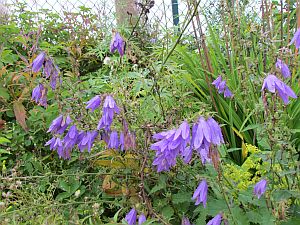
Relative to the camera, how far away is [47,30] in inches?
133

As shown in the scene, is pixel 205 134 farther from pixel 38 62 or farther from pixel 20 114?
pixel 20 114

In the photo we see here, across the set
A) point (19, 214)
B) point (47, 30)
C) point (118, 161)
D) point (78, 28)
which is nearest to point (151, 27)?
point (78, 28)

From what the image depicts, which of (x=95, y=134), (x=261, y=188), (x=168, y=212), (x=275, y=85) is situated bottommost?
(x=168, y=212)

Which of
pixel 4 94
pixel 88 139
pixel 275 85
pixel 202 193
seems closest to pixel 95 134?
pixel 88 139

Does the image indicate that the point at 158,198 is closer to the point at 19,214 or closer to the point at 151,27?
the point at 19,214

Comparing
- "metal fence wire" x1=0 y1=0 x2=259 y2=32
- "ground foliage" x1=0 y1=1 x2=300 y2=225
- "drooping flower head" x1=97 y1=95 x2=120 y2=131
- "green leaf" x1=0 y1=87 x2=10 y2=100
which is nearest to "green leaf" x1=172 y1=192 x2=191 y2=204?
"ground foliage" x1=0 y1=1 x2=300 y2=225

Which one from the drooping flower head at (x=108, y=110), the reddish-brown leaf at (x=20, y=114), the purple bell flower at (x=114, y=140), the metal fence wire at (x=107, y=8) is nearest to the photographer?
the drooping flower head at (x=108, y=110)

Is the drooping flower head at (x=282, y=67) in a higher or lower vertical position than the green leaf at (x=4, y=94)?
higher

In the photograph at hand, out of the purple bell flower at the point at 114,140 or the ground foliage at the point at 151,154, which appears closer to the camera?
the ground foliage at the point at 151,154

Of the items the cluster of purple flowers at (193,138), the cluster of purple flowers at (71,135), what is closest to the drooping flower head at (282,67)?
the cluster of purple flowers at (193,138)

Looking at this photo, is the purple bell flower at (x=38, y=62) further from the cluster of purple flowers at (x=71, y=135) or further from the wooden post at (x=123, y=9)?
the wooden post at (x=123, y=9)

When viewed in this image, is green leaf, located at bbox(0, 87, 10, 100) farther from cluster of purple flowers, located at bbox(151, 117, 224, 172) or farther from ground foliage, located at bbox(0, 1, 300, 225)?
cluster of purple flowers, located at bbox(151, 117, 224, 172)

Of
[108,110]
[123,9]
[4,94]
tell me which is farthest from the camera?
[123,9]

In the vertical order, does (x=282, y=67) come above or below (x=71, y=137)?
above
